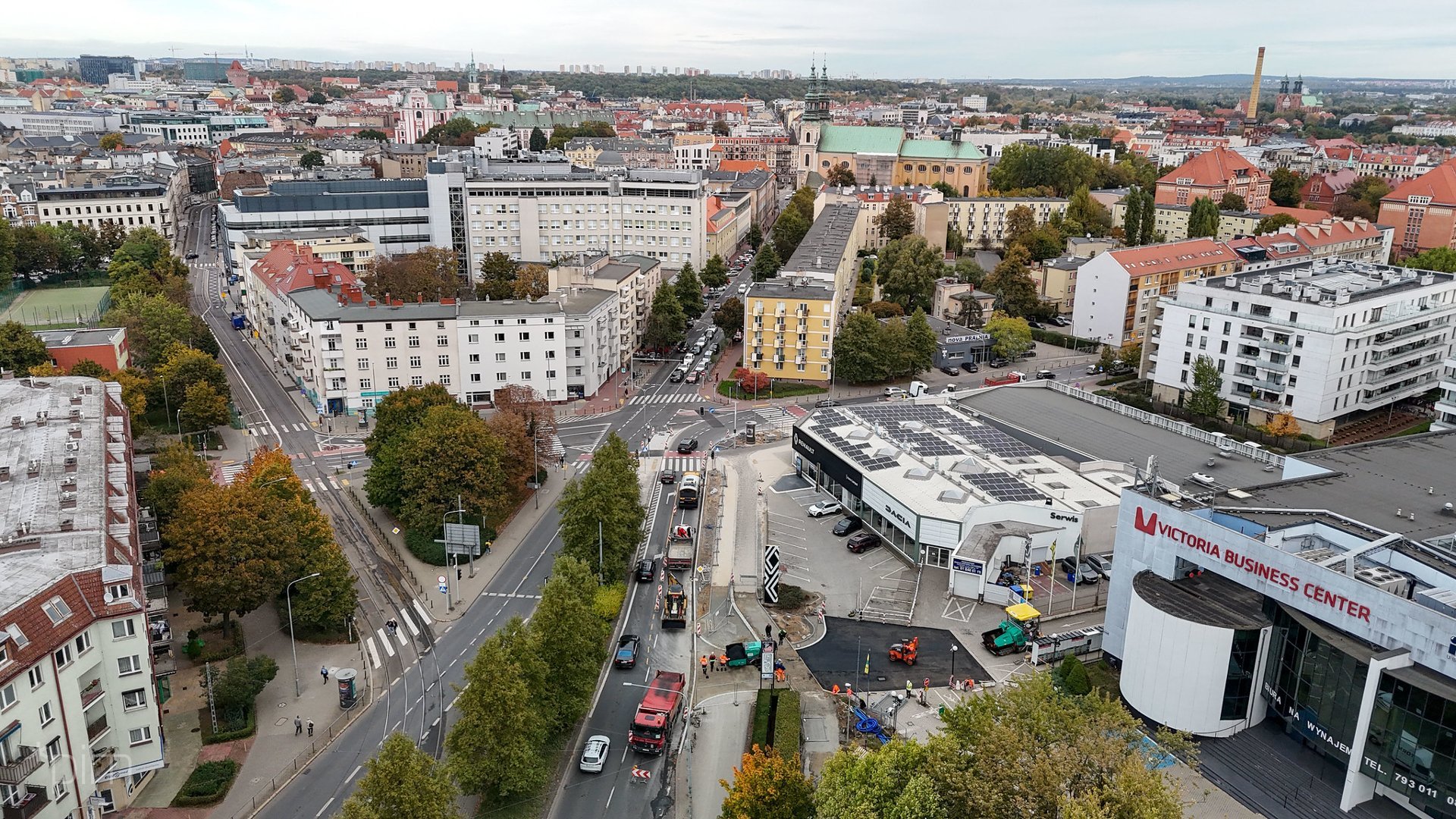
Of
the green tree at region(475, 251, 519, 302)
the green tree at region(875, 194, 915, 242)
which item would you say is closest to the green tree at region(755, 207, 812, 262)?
the green tree at region(875, 194, 915, 242)

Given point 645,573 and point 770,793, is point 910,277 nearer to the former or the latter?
point 645,573

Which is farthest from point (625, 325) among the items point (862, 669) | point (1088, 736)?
point (1088, 736)

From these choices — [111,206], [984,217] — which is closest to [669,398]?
[984,217]

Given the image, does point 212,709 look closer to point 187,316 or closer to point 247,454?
point 247,454

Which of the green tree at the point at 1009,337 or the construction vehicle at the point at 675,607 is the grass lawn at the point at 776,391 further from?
the construction vehicle at the point at 675,607

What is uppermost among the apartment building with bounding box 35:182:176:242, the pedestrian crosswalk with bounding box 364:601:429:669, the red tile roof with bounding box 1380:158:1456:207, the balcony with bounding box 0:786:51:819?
the red tile roof with bounding box 1380:158:1456:207

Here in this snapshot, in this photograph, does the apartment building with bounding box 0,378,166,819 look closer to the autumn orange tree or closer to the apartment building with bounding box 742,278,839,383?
the autumn orange tree
